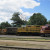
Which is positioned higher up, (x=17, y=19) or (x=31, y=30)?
(x=17, y=19)

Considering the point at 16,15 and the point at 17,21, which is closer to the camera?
the point at 17,21

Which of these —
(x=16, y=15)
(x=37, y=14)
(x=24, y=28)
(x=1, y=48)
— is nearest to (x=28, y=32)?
(x=24, y=28)

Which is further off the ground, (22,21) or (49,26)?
(22,21)

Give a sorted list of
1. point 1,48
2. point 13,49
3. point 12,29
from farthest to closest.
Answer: point 12,29 → point 1,48 → point 13,49

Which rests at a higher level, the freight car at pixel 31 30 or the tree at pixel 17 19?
the tree at pixel 17 19

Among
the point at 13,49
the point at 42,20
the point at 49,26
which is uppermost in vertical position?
the point at 42,20

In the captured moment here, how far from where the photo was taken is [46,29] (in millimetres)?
31578

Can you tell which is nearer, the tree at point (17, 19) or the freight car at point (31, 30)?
the freight car at point (31, 30)

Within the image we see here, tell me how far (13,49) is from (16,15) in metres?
125

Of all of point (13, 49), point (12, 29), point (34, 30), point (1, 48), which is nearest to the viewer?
point (13, 49)

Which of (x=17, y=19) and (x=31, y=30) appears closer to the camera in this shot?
(x=31, y=30)

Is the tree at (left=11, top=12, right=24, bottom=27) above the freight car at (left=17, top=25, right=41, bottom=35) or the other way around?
above

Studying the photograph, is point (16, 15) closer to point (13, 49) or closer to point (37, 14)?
point (37, 14)

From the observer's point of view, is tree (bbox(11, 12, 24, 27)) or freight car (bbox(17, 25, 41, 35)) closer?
freight car (bbox(17, 25, 41, 35))
